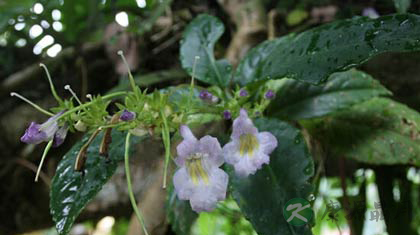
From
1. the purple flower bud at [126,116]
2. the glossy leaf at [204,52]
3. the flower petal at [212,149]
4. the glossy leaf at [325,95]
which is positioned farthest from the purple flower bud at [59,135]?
the glossy leaf at [325,95]

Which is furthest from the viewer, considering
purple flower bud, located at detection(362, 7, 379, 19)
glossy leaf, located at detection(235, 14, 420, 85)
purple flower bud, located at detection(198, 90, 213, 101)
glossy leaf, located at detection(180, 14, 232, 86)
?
purple flower bud, located at detection(362, 7, 379, 19)

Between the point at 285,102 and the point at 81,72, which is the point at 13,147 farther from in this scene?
the point at 285,102

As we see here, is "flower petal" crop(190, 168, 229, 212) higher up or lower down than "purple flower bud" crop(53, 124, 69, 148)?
lower down

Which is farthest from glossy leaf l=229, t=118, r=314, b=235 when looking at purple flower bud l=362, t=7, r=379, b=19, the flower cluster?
purple flower bud l=362, t=7, r=379, b=19

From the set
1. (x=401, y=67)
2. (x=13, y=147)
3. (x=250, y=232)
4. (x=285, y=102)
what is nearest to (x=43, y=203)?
(x=13, y=147)

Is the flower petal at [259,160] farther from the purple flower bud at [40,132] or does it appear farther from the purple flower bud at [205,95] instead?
the purple flower bud at [40,132]

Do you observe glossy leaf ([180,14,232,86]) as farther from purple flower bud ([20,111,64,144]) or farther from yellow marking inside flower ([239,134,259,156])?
purple flower bud ([20,111,64,144])
